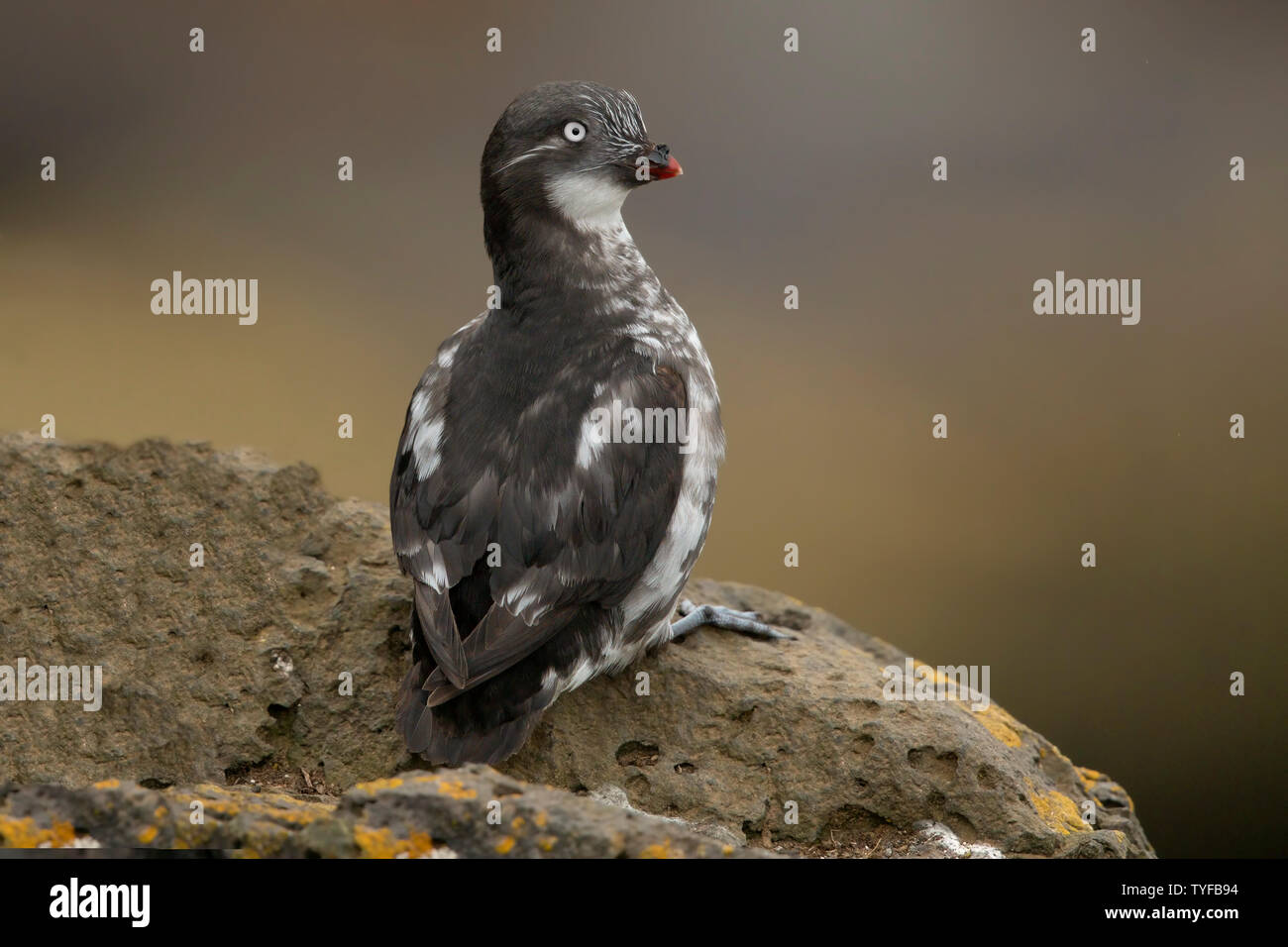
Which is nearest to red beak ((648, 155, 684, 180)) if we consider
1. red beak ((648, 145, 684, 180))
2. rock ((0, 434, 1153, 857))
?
red beak ((648, 145, 684, 180))

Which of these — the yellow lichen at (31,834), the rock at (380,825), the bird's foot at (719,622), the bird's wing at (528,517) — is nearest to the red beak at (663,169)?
the bird's wing at (528,517)

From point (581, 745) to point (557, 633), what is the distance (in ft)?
1.83

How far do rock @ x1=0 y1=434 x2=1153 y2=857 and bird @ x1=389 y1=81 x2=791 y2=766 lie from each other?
0.98 ft

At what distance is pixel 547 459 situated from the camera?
4.87m

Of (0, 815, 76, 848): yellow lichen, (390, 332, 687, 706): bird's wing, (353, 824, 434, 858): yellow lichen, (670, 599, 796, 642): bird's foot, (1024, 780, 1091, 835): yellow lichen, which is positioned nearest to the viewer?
(353, 824, 434, 858): yellow lichen

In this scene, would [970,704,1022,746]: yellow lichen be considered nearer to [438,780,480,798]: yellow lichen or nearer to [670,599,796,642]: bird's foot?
[670,599,796,642]: bird's foot

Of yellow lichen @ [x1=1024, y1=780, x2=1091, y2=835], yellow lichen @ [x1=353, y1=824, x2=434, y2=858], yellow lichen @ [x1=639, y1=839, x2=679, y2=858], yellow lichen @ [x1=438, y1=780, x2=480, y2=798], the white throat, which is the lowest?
yellow lichen @ [x1=1024, y1=780, x2=1091, y2=835]

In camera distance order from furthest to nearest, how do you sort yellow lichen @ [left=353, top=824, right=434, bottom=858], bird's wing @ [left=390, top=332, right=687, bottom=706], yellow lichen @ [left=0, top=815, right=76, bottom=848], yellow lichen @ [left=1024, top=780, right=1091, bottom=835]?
1. yellow lichen @ [left=1024, top=780, right=1091, bottom=835]
2. bird's wing @ [left=390, top=332, right=687, bottom=706]
3. yellow lichen @ [left=0, top=815, right=76, bottom=848]
4. yellow lichen @ [left=353, top=824, right=434, bottom=858]

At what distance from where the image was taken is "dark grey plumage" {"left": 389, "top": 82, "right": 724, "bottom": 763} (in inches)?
183

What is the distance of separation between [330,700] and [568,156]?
2.29 m

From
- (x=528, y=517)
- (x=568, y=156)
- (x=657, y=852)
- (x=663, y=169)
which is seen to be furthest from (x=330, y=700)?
(x=663, y=169)

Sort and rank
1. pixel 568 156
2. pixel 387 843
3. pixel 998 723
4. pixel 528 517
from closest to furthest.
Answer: pixel 387 843
pixel 528 517
pixel 568 156
pixel 998 723

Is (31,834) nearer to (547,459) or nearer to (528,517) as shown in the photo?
(528,517)
